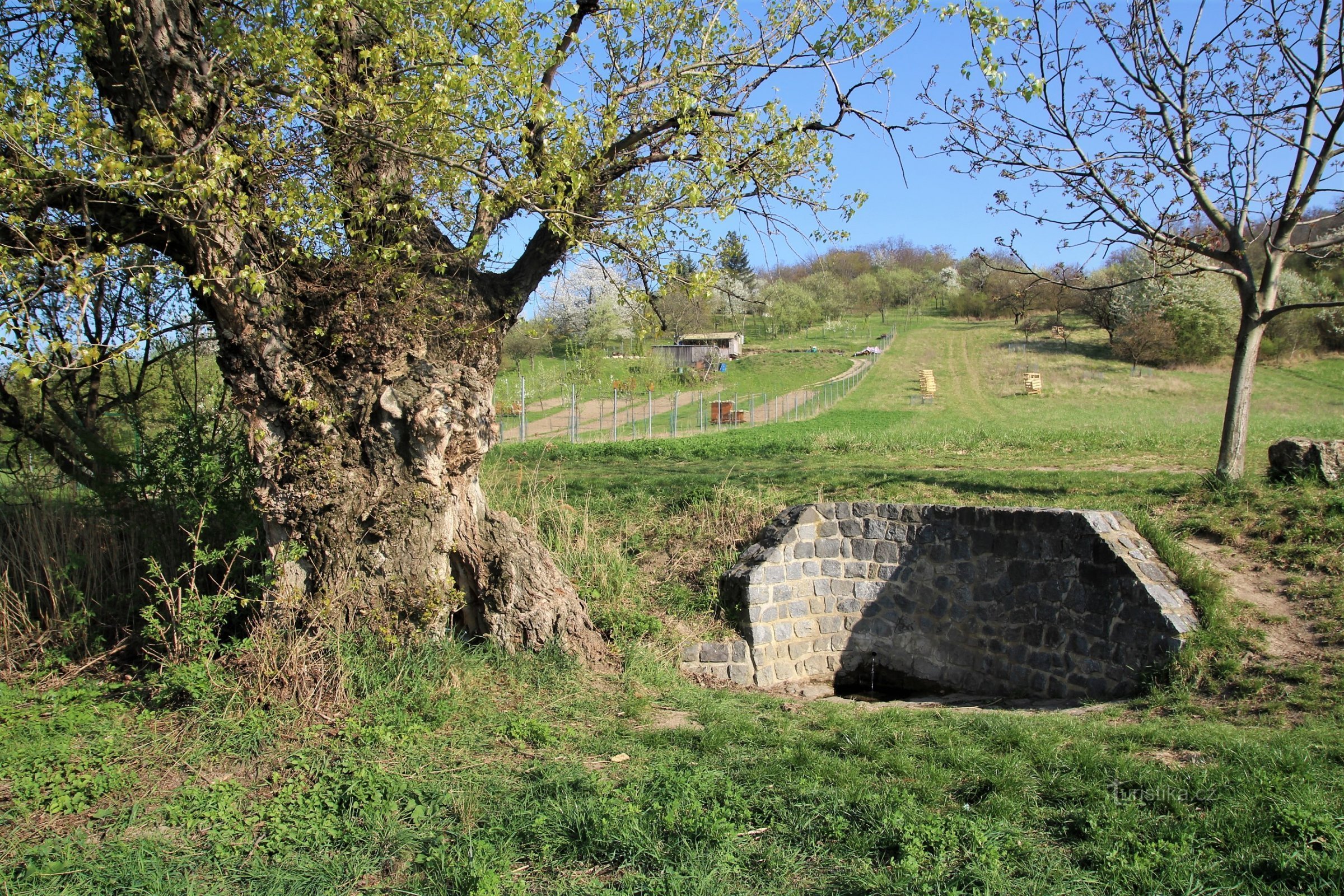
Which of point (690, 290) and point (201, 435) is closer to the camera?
point (690, 290)

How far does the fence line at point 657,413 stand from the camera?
95.1ft

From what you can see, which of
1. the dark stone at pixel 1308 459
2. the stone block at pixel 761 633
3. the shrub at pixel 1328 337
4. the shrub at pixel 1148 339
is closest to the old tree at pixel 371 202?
the stone block at pixel 761 633

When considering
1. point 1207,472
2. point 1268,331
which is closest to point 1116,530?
point 1207,472

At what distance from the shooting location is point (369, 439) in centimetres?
652

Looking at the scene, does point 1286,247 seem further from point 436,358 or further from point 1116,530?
point 436,358

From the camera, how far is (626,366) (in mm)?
33344

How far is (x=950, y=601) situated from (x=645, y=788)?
225 inches

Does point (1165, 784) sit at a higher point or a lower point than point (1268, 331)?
lower

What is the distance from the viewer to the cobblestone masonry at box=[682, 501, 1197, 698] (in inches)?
312

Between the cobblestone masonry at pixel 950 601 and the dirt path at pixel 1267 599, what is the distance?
2.10 ft

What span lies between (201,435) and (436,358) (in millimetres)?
2350

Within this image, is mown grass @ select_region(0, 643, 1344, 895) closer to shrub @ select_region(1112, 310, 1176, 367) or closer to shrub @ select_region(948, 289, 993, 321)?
shrub @ select_region(1112, 310, 1176, 367)

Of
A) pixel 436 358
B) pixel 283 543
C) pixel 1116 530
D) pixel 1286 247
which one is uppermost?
pixel 1286 247
